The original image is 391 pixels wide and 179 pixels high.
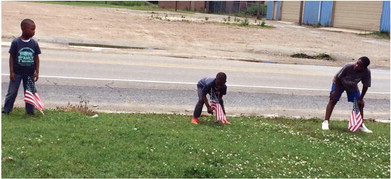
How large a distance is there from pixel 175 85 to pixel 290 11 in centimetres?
3776

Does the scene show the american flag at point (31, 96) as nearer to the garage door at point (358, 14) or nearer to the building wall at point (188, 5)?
the garage door at point (358, 14)

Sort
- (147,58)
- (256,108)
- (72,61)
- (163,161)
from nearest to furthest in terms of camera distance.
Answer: (163,161)
(256,108)
(72,61)
(147,58)

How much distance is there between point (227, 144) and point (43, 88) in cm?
531

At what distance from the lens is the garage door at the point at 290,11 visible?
4622cm

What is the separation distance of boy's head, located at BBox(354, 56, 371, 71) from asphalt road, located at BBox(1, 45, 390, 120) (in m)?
1.96

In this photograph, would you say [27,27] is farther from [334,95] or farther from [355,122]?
[355,122]

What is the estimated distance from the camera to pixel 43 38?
821 inches

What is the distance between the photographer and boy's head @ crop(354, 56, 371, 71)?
7914mm

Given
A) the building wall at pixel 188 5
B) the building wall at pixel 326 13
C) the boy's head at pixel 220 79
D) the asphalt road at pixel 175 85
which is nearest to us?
the boy's head at pixel 220 79

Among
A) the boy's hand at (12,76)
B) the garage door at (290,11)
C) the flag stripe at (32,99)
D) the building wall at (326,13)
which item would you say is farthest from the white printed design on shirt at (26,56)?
the garage door at (290,11)

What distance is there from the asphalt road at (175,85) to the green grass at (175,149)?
1890 millimetres

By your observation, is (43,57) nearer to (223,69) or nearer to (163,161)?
(223,69)

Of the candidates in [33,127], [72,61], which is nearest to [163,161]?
[33,127]

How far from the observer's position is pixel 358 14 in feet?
122
